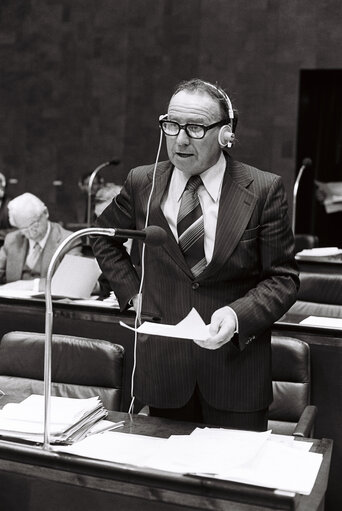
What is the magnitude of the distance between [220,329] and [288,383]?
39.8 inches

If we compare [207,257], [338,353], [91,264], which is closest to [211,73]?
[91,264]

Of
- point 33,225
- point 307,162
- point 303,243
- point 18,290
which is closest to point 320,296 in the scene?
point 18,290

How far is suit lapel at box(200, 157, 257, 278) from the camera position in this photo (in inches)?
86.9

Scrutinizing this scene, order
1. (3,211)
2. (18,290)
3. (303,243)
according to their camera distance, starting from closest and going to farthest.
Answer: (18,290)
(303,243)
(3,211)

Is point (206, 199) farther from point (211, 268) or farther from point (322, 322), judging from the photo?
point (322, 322)

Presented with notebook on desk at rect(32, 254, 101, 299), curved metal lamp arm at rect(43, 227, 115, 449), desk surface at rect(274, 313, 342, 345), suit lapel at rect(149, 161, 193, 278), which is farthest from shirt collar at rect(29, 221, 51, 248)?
curved metal lamp arm at rect(43, 227, 115, 449)

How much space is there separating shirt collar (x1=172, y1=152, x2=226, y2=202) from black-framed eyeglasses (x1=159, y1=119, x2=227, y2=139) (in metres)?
0.15

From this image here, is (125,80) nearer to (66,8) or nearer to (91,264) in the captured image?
(66,8)

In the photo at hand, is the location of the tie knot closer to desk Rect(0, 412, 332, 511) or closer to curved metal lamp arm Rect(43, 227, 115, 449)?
curved metal lamp arm Rect(43, 227, 115, 449)

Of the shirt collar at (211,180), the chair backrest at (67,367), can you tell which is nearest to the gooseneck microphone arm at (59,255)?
the shirt collar at (211,180)

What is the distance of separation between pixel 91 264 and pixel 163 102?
5.64 m

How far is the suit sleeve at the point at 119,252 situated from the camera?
7.75 ft

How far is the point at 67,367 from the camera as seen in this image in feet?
9.36

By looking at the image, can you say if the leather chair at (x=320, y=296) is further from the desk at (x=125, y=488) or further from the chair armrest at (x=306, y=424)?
the desk at (x=125, y=488)
